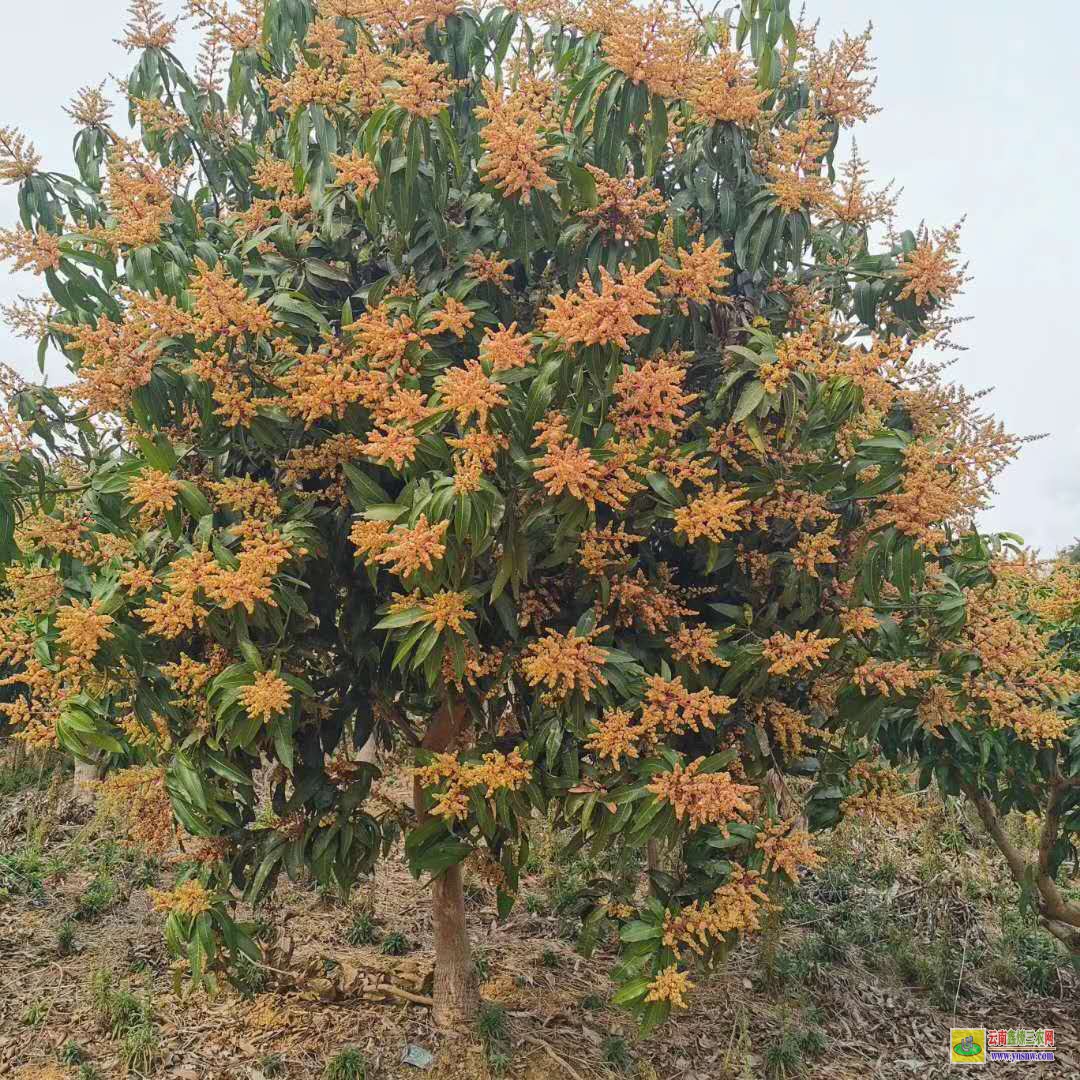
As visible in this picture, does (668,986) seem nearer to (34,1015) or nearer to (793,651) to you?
(793,651)

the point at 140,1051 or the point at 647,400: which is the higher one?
the point at 647,400

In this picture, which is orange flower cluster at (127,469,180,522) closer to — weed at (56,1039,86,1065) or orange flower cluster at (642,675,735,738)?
orange flower cluster at (642,675,735,738)

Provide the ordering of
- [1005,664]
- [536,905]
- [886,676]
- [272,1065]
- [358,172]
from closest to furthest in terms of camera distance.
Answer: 1. [358,172]
2. [886,676]
3. [1005,664]
4. [272,1065]
5. [536,905]

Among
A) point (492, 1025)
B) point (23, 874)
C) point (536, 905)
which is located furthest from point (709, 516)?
point (23, 874)

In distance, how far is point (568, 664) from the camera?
97.8 inches

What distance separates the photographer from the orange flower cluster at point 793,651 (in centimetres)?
258

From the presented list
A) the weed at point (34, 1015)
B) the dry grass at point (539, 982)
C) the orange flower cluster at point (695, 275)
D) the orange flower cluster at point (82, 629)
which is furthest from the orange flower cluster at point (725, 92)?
the weed at point (34, 1015)

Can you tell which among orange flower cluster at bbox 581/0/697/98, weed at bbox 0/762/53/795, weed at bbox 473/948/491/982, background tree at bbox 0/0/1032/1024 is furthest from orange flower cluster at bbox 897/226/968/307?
weed at bbox 0/762/53/795

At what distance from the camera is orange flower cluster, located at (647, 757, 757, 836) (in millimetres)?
2422

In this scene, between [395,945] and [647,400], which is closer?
[647,400]

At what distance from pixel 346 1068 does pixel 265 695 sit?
2.02 meters

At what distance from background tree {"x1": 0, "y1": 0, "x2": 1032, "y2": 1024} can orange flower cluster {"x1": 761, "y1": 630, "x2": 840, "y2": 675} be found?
2 cm

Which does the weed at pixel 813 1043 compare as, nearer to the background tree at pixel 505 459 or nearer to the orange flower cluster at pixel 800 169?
the background tree at pixel 505 459

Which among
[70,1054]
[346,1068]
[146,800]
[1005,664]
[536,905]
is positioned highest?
[1005,664]
